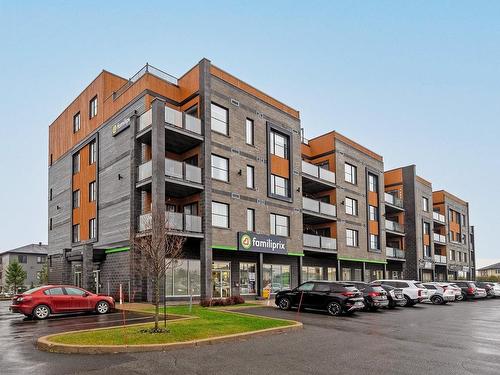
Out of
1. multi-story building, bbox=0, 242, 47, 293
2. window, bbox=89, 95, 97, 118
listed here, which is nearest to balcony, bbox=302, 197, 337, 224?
window, bbox=89, 95, 97, 118

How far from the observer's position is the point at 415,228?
5131 cm

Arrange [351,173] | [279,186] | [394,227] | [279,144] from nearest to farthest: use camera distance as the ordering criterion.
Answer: [279,186] < [279,144] < [351,173] < [394,227]

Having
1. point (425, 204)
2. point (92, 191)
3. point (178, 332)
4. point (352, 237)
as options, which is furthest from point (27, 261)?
point (178, 332)

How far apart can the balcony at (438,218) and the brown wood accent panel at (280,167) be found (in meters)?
31.7

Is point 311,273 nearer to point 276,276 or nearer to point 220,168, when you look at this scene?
point 276,276

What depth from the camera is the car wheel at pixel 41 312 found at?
713 inches

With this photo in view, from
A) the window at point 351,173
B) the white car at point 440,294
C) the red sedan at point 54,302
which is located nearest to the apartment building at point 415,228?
the window at point 351,173

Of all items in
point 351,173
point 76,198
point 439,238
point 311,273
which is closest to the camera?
point 76,198

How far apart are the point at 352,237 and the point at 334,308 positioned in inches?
864

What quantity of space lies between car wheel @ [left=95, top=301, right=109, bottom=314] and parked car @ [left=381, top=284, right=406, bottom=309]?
15013 millimetres

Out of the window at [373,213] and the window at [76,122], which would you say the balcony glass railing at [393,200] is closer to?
the window at [373,213]

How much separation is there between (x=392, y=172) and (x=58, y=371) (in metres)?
50.9

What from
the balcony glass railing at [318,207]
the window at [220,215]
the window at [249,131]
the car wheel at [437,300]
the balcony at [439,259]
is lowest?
the car wheel at [437,300]

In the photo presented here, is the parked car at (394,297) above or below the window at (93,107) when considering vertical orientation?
below
